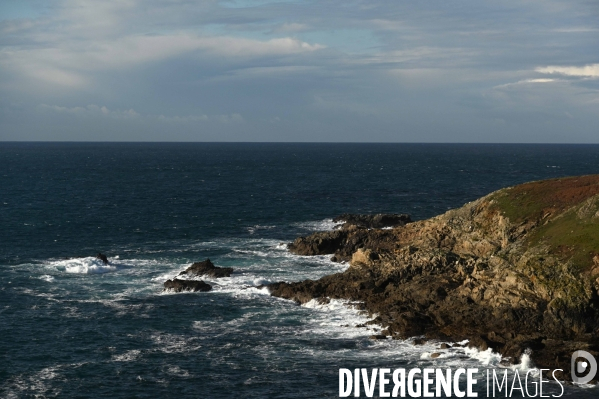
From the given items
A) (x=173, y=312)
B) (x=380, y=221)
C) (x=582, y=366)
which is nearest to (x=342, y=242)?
(x=380, y=221)

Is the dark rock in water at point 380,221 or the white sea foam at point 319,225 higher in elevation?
the dark rock in water at point 380,221

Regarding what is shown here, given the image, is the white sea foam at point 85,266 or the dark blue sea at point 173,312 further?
the white sea foam at point 85,266

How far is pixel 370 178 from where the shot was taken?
589 feet

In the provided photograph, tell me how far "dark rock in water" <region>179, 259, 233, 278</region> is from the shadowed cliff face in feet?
28.2

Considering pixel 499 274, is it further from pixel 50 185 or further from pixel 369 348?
pixel 50 185

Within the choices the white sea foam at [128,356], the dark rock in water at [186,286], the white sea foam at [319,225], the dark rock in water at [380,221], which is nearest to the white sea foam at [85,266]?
the dark rock in water at [186,286]

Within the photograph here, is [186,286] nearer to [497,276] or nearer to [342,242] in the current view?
[342,242]

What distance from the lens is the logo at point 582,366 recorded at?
1610 inches

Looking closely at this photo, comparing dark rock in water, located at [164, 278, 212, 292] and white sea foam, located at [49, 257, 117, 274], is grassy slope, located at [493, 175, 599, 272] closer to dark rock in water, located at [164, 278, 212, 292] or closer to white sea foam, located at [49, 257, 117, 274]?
dark rock in water, located at [164, 278, 212, 292]

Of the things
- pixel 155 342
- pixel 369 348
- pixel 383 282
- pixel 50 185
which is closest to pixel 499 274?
pixel 383 282

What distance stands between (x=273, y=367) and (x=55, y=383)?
44.5 feet

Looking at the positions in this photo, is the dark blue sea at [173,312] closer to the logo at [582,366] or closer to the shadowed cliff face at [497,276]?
the logo at [582,366]

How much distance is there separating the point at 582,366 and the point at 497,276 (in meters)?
13.5

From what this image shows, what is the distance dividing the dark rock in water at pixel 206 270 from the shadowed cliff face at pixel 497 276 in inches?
339
